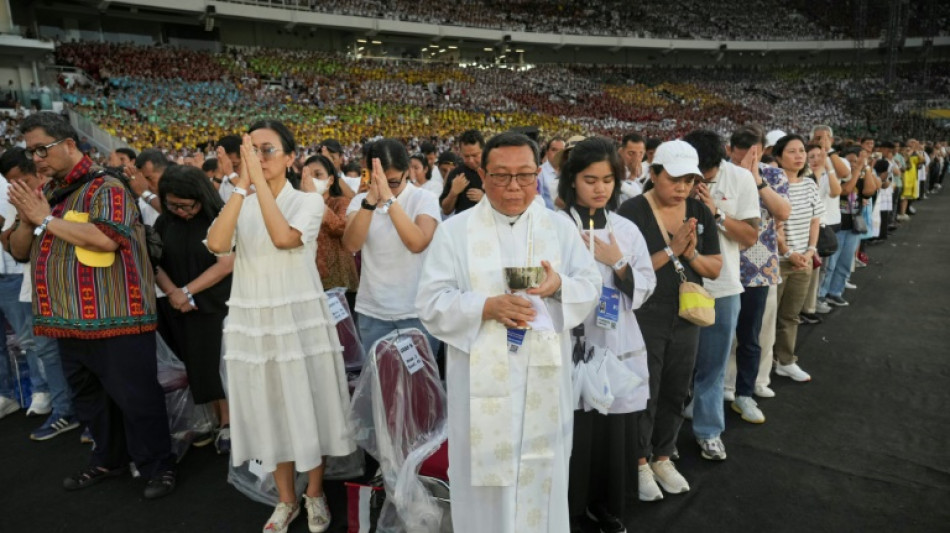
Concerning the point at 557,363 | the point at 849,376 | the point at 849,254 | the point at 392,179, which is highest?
the point at 392,179

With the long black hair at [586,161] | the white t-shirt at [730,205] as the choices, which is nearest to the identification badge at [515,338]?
the long black hair at [586,161]

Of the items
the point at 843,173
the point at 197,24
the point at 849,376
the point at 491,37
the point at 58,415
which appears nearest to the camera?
the point at 58,415

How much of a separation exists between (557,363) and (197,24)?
28202mm

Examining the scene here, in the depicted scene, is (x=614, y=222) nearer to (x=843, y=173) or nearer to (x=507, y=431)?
(x=507, y=431)

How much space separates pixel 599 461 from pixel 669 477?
0.65 metres

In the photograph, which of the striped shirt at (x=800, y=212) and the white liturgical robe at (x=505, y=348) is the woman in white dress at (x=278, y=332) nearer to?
the white liturgical robe at (x=505, y=348)

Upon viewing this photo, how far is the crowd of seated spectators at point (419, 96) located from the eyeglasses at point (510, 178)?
13677 mm

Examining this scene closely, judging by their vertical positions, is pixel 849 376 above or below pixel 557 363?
below

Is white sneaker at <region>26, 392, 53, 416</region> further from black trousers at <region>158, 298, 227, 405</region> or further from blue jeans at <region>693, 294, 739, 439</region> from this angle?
blue jeans at <region>693, 294, 739, 439</region>

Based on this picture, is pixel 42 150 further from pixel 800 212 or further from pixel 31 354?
pixel 800 212

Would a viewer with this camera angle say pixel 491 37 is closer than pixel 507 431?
No

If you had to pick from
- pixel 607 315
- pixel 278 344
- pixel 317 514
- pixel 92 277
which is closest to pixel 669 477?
pixel 607 315

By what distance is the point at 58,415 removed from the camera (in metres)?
3.94

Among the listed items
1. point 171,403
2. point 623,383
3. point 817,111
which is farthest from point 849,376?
point 817,111
